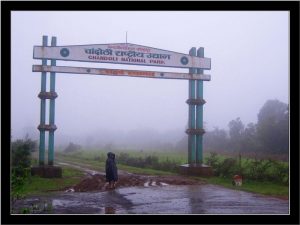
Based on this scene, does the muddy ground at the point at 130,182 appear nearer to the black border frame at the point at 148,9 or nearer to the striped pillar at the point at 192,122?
the striped pillar at the point at 192,122

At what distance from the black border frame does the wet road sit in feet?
6.43

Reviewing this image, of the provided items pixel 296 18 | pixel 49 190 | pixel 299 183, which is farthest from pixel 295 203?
pixel 49 190

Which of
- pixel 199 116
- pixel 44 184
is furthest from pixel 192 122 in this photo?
pixel 44 184

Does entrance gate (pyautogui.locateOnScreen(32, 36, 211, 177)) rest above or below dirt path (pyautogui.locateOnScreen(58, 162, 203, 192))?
above

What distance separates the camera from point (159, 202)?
9.11 meters

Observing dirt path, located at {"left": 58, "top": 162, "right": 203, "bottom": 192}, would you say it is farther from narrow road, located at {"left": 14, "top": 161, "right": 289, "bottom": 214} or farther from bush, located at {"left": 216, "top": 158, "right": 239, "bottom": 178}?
bush, located at {"left": 216, "top": 158, "right": 239, "bottom": 178}

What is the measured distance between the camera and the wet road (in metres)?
8.21

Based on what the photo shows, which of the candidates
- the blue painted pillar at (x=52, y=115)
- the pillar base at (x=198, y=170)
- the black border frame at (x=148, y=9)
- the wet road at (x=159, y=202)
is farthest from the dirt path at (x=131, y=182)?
the black border frame at (x=148, y=9)

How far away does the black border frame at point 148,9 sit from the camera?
5852 millimetres

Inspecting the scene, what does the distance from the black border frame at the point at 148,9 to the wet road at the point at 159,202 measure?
196 centimetres

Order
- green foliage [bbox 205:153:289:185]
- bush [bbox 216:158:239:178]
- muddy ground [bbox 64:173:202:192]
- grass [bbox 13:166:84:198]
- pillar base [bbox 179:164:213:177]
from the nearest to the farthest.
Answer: grass [bbox 13:166:84:198] < muddy ground [bbox 64:173:202:192] < green foliage [bbox 205:153:289:185] < bush [bbox 216:158:239:178] < pillar base [bbox 179:164:213:177]

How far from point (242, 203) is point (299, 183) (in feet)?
9.73

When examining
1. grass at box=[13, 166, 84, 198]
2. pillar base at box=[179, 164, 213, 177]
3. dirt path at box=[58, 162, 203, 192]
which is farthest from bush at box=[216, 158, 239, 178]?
grass at box=[13, 166, 84, 198]

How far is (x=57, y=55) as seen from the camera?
494 inches
